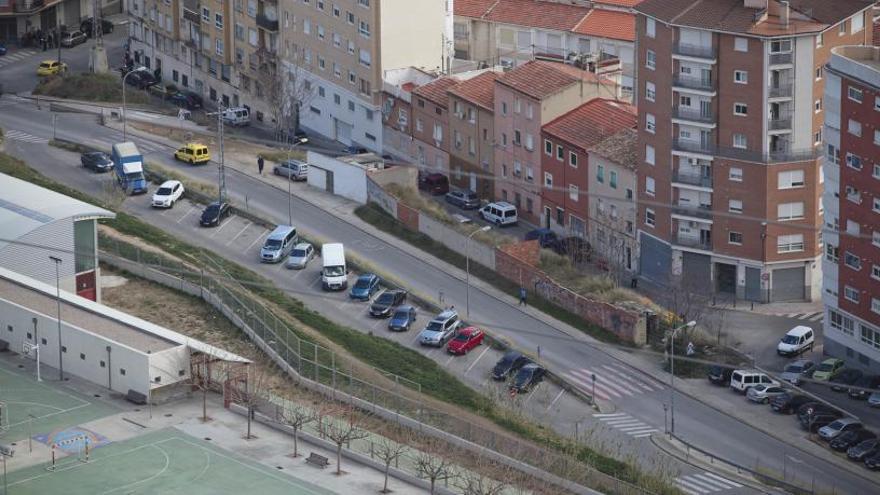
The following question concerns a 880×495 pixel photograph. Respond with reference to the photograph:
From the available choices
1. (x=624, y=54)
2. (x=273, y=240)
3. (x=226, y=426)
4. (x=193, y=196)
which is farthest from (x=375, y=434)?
(x=624, y=54)

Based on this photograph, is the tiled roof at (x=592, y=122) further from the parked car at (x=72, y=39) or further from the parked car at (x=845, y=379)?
the parked car at (x=72, y=39)

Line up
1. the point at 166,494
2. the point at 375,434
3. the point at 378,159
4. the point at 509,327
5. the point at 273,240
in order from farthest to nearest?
the point at 378,159 < the point at 273,240 < the point at 509,327 < the point at 375,434 < the point at 166,494

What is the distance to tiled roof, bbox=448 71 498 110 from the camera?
11086 cm

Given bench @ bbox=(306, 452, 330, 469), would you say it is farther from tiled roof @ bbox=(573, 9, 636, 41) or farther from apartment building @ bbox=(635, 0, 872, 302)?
tiled roof @ bbox=(573, 9, 636, 41)

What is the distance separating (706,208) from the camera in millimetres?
100375

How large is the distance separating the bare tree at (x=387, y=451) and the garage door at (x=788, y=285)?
24699mm

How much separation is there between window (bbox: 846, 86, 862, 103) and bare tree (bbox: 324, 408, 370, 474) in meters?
22.6

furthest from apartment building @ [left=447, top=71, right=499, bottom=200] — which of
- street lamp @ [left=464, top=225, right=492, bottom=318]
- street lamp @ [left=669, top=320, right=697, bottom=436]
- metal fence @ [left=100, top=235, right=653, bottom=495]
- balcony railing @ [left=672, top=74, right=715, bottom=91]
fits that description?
street lamp @ [left=669, top=320, right=697, bottom=436]

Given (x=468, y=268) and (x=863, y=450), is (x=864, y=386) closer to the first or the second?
(x=863, y=450)

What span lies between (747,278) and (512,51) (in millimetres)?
27872

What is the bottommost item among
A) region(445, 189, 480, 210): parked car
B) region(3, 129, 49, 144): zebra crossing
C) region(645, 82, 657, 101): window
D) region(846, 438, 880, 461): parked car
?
region(846, 438, 880, 461): parked car

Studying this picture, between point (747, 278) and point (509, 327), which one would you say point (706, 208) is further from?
point (509, 327)

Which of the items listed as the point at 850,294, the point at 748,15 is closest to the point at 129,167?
the point at 748,15

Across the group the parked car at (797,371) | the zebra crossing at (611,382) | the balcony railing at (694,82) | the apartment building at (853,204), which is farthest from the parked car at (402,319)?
the apartment building at (853,204)
